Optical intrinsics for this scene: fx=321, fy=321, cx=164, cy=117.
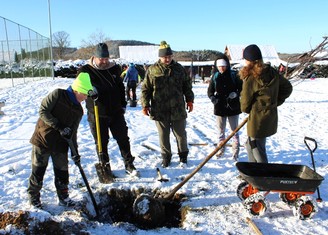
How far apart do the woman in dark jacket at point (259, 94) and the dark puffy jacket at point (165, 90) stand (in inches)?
52.4

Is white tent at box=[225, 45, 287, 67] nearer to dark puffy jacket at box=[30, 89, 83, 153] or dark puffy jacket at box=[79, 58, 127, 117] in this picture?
dark puffy jacket at box=[79, 58, 127, 117]

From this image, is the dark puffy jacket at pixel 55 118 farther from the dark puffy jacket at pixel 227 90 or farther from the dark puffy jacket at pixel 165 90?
the dark puffy jacket at pixel 227 90

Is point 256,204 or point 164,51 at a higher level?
point 164,51

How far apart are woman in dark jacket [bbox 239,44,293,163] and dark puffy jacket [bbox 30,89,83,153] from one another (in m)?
2.06

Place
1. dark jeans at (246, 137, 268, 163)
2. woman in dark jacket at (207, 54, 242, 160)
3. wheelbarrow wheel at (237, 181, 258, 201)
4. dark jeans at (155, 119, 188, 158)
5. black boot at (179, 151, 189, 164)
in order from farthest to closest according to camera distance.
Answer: woman in dark jacket at (207, 54, 242, 160)
black boot at (179, 151, 189, 164)
dark jeans at (155, 119, 188, 158)
dark jeans at (246, 137, 268, 163)
wheelbarrow wheel at (237, 181, 258, 201)

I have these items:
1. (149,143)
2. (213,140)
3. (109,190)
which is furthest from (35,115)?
(109,190)

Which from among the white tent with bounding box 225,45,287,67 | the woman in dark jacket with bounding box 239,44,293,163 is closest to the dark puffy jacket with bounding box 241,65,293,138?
the woman in dark jacket with bounding box 239,44,293,163

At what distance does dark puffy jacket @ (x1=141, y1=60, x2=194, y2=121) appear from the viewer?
5.05 meters

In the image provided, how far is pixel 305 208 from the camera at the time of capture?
3682 millimetres

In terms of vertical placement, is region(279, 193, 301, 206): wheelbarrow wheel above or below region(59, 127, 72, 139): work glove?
below

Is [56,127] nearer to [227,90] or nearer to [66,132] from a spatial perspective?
[66,132]

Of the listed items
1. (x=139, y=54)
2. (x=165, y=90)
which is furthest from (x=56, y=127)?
(x=139, y=54)

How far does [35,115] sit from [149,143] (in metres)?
4.79

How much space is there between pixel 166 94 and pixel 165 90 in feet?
0.22
